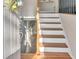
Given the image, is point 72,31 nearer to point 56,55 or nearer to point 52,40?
point 56,55

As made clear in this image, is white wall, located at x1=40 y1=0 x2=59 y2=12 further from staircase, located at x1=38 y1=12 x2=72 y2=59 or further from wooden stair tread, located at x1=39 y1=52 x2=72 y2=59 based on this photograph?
wooden stair tread, located at x1=39 y1=52 x2=72 y2=59

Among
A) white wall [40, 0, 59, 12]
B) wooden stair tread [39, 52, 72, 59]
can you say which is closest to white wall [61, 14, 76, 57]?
wooden stair tread [39, 52, 72, 59]

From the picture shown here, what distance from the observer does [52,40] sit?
477 centimetres

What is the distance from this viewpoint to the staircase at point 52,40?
4.13 m

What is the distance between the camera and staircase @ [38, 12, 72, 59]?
4129 millimetres

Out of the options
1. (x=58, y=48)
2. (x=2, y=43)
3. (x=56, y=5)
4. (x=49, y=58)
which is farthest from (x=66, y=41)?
(x=2, y=43)

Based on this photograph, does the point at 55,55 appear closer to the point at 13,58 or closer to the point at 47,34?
the point at 47,34

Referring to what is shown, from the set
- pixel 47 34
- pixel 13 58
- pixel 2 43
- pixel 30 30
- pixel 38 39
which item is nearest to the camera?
pixel 2 43

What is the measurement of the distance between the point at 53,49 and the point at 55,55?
0.31m

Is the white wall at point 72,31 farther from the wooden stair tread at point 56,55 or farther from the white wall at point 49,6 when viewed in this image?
the white wall at point 49,6

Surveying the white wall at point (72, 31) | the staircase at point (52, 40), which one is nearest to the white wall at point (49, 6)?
the staircase at point (52, 40)

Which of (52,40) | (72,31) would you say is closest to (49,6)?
(52,40)

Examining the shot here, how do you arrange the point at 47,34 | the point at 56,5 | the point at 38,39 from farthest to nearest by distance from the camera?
the point at 56,5
the point at 47,34
the point at 38,39

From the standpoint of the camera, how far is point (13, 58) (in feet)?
6.92
